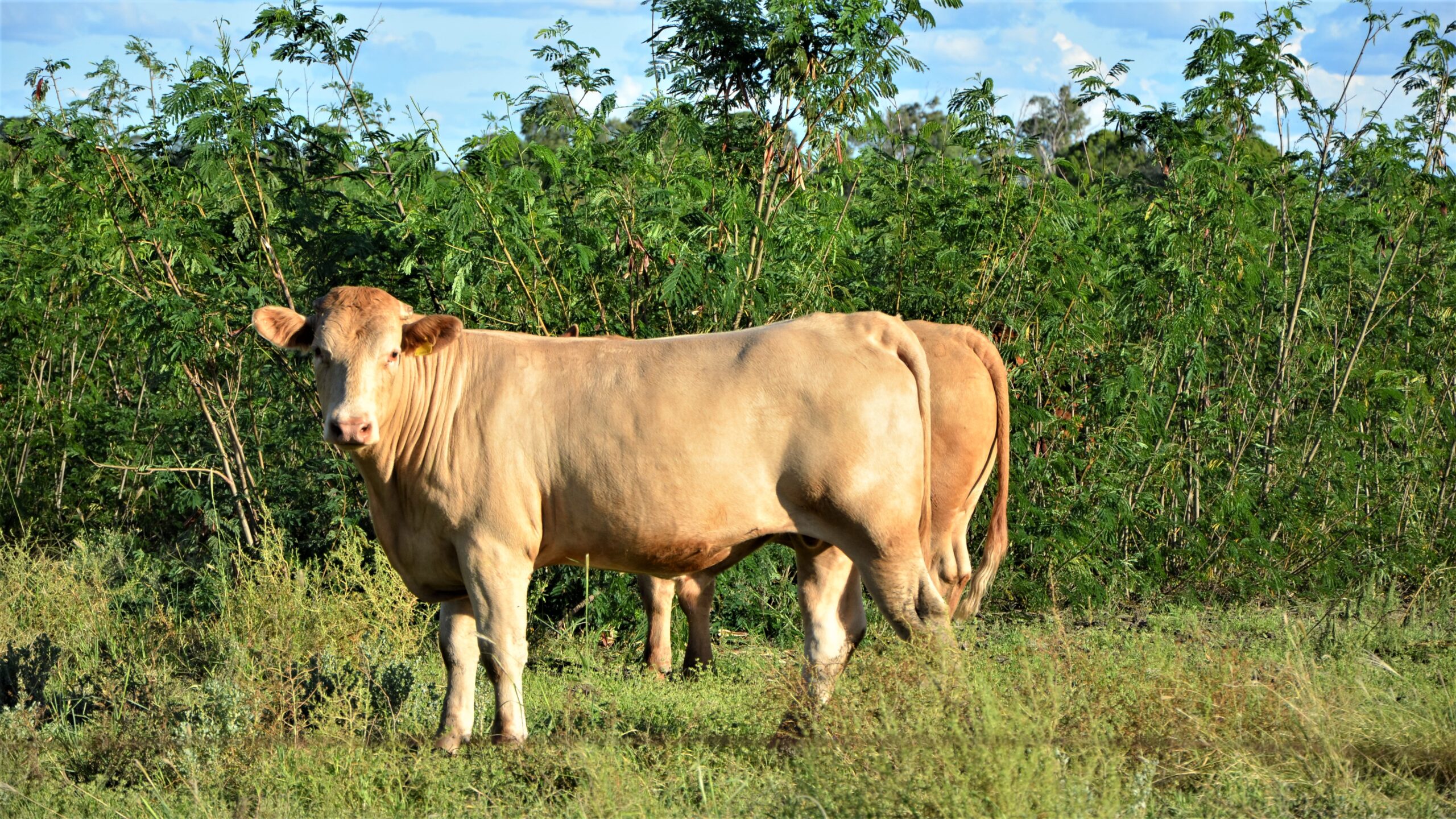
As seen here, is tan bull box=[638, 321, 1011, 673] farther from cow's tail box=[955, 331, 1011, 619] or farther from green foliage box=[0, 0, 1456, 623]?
green foliage box=[0, 0, 1456, 623]

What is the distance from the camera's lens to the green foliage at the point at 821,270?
6602mm

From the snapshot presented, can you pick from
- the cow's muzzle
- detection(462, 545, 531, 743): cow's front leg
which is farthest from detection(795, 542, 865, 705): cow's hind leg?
the cow's muzzle

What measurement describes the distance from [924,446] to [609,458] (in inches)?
49.1

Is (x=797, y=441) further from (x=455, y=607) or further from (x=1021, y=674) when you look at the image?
(x=455, y=607)

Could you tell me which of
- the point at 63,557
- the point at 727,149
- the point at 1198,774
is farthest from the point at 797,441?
the point at 63,557

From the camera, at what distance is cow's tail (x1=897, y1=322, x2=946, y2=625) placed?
4996 mm

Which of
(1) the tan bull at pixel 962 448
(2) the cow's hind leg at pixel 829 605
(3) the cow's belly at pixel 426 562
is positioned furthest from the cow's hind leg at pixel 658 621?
(3) the cow's belly at pixel 426 562

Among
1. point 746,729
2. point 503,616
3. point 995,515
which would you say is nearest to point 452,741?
point 503,616

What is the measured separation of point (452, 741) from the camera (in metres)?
4.79

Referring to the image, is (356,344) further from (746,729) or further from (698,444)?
(746,729)

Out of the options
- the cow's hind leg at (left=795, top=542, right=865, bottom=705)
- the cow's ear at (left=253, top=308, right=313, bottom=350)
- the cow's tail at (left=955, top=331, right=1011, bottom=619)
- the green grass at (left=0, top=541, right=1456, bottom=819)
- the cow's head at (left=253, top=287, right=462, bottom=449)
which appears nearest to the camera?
the green grass at (left=0, top=541, right=1456, bottom=819)

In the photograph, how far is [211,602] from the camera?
23.4 ft

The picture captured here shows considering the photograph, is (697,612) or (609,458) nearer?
(609,458)

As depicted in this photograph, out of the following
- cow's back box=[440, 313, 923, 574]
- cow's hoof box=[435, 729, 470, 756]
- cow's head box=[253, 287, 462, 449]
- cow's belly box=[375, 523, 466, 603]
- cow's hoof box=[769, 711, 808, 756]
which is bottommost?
cow's hoof box=[435, 729, 470, 756]
